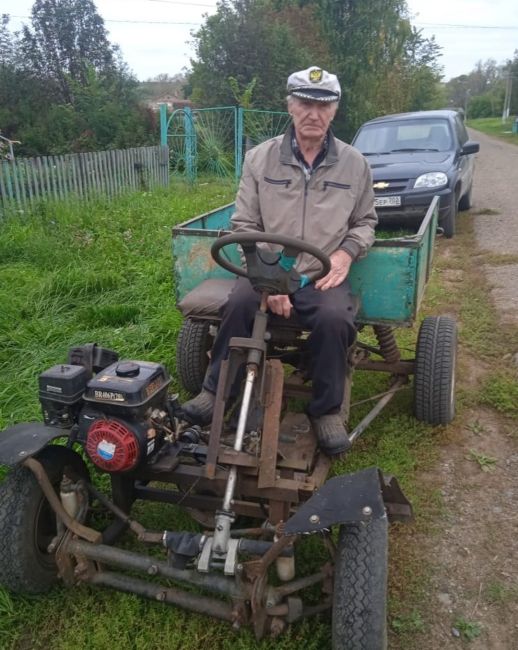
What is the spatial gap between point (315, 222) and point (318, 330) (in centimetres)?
63

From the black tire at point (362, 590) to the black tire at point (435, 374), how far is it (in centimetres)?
167

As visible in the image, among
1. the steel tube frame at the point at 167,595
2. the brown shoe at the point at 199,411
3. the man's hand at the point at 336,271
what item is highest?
the man's hand at the point at 336,271

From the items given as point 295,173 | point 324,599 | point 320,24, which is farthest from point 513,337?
point 320,24

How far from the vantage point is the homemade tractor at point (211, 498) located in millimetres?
2010

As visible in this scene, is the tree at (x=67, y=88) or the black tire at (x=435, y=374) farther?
the tree at (x=67, y=88)

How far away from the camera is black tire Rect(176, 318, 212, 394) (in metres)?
3.81

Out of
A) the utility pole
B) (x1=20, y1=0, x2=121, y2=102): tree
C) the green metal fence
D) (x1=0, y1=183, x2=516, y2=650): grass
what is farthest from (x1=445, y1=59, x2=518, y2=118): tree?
(x1=0, y1=183, x2=516, y2=650): grass

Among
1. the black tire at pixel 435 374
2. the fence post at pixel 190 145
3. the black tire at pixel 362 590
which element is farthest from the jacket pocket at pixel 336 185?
the fence post at pixel 190 145

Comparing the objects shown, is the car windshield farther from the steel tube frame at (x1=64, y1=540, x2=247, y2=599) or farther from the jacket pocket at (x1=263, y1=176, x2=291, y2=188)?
the steel tube frame at (x1=64, y1=540, x2=247, y2=599)

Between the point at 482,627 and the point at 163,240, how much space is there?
5.64 metres

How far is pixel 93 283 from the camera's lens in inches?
224

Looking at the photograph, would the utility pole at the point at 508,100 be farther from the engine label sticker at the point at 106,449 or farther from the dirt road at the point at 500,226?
the engine label sticker at the point at 106,449

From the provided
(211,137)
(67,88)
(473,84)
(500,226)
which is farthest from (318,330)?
(473,84)

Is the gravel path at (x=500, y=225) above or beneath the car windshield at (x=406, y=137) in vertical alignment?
beneath
